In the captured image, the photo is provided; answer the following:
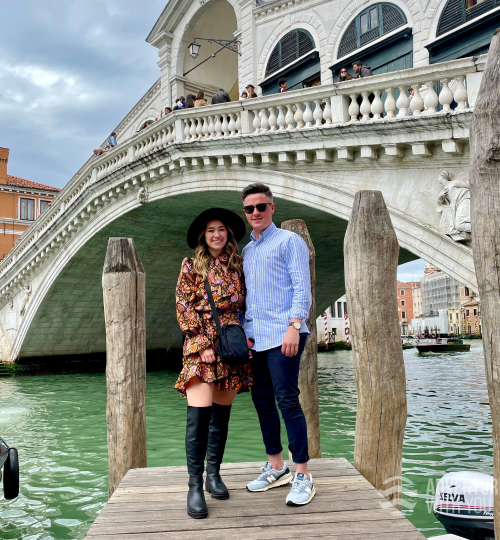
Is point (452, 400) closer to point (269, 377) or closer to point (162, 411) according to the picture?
point (162, 411)

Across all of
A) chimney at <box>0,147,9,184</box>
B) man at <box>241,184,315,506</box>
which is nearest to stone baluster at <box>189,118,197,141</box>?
man at <box>241,184,315,506</box>

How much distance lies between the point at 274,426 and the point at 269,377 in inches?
9.2

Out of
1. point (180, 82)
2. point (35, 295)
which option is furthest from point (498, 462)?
point (35, 295)

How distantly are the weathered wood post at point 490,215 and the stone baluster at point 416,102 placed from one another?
5.35 m

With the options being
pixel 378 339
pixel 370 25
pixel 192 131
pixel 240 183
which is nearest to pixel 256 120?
pixel 240 183

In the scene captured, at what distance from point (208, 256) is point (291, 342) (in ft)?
1.87

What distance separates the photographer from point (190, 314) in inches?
95.1

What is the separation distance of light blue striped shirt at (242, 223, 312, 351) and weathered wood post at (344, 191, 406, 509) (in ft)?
0.98

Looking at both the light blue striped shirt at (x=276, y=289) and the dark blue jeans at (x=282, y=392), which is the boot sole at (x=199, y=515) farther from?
the light blue striped shirt at (x=276, y=289)

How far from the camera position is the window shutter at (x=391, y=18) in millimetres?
9227

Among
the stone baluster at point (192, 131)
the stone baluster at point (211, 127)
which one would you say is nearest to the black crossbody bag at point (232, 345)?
the stone baluster at point (211, 127)

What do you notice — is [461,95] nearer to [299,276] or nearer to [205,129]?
[205,129]

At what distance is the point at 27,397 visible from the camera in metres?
11.4

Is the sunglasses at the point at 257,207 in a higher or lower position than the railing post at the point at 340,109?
lower
